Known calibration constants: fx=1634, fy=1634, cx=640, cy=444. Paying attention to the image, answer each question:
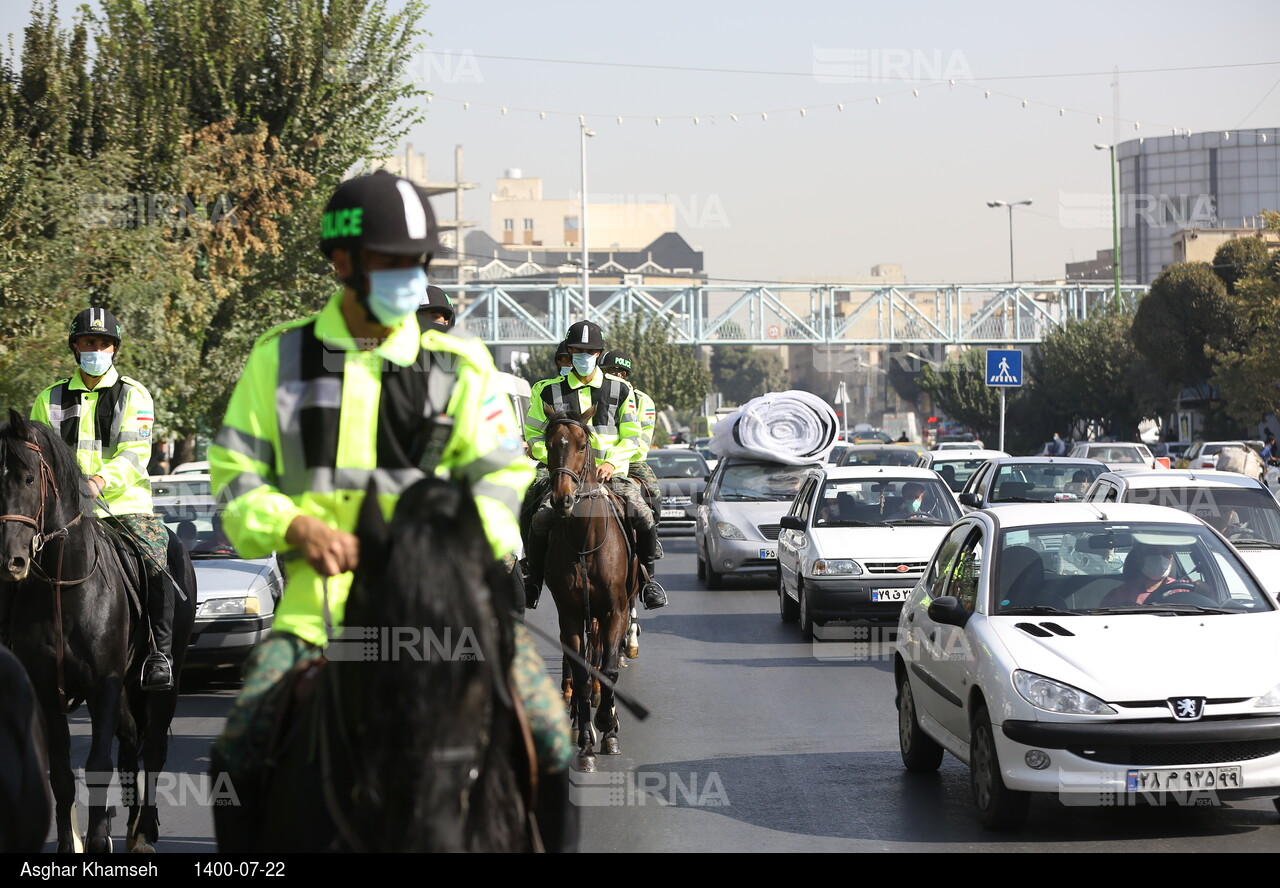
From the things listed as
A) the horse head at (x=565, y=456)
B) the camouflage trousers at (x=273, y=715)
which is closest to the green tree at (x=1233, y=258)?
the horse head at (x=565, y=456)

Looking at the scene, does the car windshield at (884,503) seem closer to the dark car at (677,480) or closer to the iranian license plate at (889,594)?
the iranian license plate at (889,594)

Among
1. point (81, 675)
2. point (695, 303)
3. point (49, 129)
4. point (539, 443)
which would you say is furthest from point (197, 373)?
point (695, 303)

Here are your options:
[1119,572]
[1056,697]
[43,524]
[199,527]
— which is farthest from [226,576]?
[1056,697]

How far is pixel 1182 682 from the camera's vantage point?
24.3ft

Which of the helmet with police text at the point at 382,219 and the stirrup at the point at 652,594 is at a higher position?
the helmet with police text at the point at 382,219

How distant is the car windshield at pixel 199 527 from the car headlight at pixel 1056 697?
7.94m

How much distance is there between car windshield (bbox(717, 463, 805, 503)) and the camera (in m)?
21.9

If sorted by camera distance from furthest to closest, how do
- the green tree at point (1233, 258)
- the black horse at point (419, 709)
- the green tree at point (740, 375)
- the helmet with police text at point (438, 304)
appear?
the green tree at point (740, 375)
the green tree at point (1233, 258)
the helmet with police text at point (438, 304)
the black horse at point (419, 709)

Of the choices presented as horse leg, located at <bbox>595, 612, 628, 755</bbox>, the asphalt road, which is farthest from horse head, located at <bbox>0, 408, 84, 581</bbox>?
horse leg, located at <bbox>595, 612, 628, 755</bbox>

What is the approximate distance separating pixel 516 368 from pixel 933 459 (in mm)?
54639

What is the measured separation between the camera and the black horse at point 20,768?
14.7ft

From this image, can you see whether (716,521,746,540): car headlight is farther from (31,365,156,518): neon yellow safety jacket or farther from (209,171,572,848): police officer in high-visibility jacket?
(209,171,572,848): police officer in high-visibility jacket

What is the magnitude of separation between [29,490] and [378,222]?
4102 millimetres

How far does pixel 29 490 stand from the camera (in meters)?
7.24
